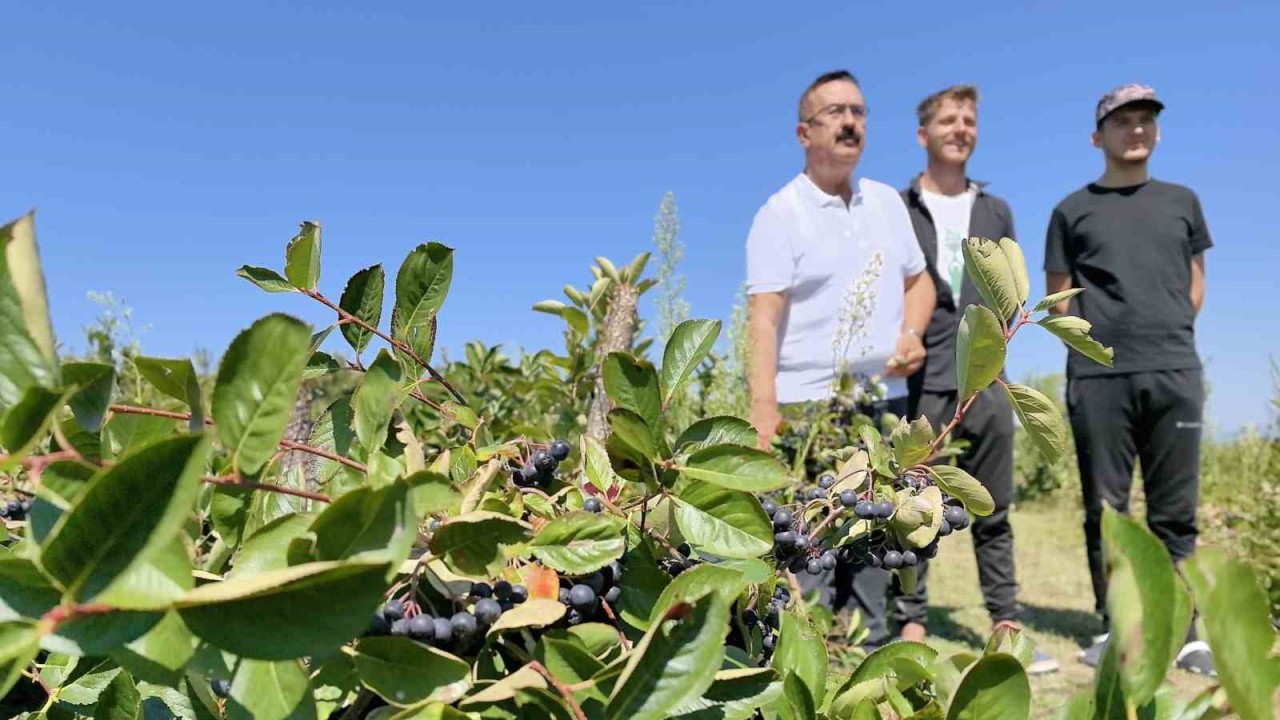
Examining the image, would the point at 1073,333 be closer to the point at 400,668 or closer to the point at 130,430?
the point at 400,668

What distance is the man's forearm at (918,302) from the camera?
3512mm

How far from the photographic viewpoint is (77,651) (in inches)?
15.5

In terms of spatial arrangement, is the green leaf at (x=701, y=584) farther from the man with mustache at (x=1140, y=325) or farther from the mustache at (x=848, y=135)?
the man with mustache at (x=1140, y=325)

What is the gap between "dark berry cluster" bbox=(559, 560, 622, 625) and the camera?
655 millimetres

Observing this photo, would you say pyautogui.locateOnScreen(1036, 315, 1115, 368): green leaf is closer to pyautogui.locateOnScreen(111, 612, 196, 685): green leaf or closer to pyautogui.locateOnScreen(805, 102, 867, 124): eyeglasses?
pyautogui.locateOnScreen(111, 612, 196, 685): green leaf

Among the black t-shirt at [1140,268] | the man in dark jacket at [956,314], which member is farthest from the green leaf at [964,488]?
the black t-shirt at [1140,268]

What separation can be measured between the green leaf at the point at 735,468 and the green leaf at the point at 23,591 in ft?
1.46

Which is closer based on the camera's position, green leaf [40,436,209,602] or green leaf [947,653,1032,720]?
green leaf [40,436,209,602]

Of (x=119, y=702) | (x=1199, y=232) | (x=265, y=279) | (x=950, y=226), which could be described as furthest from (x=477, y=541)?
(x=1199, y=232)

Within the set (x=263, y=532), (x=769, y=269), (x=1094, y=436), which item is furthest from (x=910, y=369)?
(x=263, y=532)

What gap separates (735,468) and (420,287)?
396 millimetres

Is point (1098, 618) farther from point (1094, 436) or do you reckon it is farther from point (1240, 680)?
point (1240, 680)

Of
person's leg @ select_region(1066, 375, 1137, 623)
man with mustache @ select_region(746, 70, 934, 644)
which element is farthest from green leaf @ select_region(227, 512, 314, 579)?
person's leg @ select_region(1066, 375, 1137, 623)

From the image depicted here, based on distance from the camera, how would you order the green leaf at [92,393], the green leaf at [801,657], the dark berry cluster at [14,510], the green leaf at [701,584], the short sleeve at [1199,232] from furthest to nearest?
the short sleeve at [1199,232], the dark berry cluster at [14,510], the green leaf at [801,657], the green leaf at [701,584], the green leaf at [92,393]
